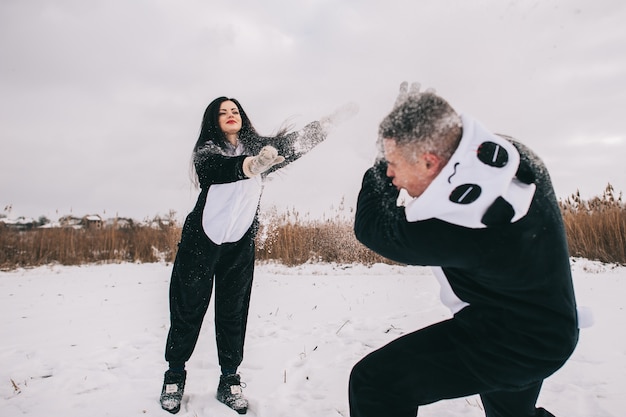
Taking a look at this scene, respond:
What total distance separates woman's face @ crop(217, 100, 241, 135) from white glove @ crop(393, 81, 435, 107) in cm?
157

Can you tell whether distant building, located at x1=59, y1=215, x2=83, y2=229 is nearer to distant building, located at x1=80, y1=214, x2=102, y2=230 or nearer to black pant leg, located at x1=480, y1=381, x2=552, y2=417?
distant building, located at x1=80, y1=214, x2=102, y2=230

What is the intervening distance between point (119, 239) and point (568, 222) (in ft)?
34.0

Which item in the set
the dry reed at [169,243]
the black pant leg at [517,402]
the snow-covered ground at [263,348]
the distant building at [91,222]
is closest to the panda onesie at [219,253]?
the snow-covered ground at [263,348]

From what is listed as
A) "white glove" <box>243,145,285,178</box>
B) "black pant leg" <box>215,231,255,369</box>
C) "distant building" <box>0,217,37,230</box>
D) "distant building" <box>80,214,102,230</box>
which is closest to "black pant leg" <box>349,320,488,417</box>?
"white glove" <box>243,145,285,178</box>

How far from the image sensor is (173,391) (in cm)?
249

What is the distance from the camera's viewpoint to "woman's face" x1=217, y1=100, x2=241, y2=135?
270 cm

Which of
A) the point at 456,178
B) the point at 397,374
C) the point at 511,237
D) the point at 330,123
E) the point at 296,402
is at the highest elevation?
the point at 330,123

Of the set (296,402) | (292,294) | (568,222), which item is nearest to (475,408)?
(296,402)

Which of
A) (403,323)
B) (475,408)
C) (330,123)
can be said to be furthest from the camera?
(403,323)

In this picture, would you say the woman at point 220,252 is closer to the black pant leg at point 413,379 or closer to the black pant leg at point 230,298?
the black pant leg at point 230,298

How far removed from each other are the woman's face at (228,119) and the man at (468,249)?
1.56 meters

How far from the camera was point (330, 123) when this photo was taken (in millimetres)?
2543

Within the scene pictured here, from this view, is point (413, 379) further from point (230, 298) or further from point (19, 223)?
point (19, 223)

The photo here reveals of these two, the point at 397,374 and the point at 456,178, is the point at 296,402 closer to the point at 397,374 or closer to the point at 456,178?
the point at 397,374
